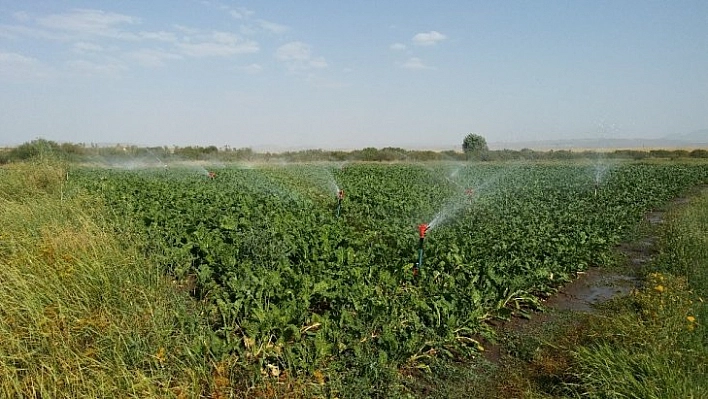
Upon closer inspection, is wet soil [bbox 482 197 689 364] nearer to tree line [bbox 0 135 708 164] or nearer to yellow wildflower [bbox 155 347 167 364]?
yellow wildflower [bbox 155 347 167 364]

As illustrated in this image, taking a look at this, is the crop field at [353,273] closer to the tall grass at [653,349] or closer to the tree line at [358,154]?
the tall grass at [653,349]

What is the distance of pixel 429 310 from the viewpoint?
5.77 metres

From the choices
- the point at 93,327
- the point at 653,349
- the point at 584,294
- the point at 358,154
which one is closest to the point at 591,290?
the point at 584,294

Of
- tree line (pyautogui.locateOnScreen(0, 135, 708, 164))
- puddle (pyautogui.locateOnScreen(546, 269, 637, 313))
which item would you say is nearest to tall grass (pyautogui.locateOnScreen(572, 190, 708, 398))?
puddle (pyautogui.locateOnScreen(546, 269, 637, 313))

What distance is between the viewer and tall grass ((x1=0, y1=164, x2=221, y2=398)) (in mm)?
3861

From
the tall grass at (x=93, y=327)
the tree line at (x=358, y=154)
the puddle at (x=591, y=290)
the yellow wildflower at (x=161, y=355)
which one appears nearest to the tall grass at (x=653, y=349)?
the puddle at (x=591, y=290)

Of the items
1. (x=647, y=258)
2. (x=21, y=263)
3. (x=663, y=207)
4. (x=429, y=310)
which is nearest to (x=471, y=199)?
(x=647, y=258)

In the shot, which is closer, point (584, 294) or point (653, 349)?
point (653, 349)

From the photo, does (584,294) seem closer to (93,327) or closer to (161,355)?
(161,355)

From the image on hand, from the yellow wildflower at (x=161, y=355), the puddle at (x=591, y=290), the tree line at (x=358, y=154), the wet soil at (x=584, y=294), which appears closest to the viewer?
the yellow wildflower at (x=161, y=355)

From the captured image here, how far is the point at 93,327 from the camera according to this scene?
4504 millimetres

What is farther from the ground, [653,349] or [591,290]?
[653,349]

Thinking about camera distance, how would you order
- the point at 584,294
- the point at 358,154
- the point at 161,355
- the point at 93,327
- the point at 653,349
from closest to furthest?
1. the point at 161,355
2. the point at 653,349
3. the point at 93,327
4. the point at 584,294
5. the point at 358,154

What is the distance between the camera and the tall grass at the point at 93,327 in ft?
12.7
